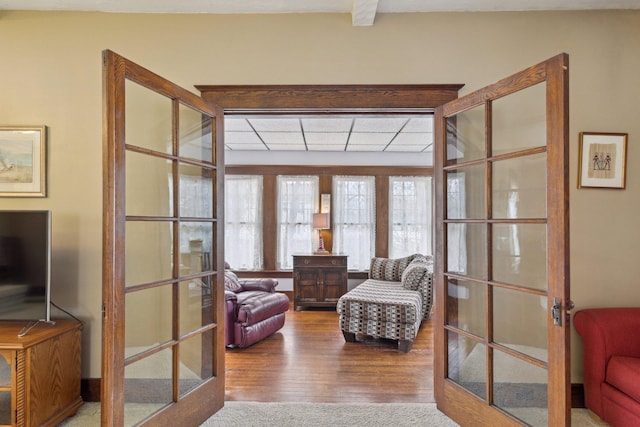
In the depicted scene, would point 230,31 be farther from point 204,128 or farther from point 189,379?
point 189,379

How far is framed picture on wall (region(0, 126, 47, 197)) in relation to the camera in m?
2.56

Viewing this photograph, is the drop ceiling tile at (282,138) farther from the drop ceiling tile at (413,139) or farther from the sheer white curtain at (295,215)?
the drop ceiling tile at (413,139)

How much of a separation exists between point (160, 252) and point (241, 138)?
374 centimetres

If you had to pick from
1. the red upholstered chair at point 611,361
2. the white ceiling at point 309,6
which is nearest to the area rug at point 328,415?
the red upholstered chair at point 611,361

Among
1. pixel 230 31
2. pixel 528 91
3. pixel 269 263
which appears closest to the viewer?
pixel 528 91

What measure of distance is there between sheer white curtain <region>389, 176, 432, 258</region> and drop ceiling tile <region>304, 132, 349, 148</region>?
1.49 metres

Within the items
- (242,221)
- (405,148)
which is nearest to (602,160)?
(405,148)

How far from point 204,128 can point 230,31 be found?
78 cm

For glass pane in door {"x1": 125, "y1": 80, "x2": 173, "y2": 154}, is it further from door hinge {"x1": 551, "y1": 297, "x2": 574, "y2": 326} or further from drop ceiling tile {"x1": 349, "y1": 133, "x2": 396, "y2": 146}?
drop ceiling tile {"x1": 349, "y1": 133, "x2": 396, "y2": 146}

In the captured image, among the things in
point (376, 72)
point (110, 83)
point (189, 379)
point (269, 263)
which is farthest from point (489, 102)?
point (269, 263)

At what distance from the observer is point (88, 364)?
102 inches

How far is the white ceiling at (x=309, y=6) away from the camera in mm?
2457

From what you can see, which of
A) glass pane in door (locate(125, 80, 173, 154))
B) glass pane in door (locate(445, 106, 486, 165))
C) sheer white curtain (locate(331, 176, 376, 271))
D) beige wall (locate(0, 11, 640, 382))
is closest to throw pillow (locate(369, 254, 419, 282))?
sheer white curtain (locate(331, 176, 376, 271))

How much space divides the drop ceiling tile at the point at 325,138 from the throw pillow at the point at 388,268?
6.98 ft
